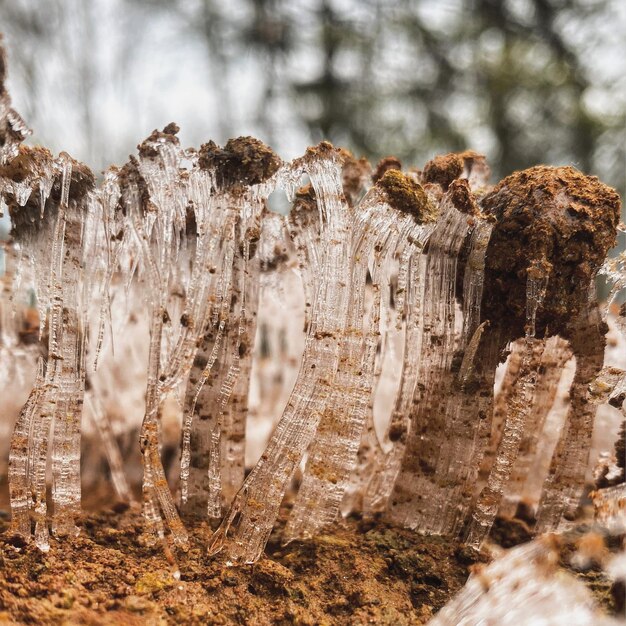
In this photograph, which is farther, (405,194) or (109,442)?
(109,442)

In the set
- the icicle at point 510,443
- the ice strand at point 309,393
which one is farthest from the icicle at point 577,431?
the ice strand at point 309,393

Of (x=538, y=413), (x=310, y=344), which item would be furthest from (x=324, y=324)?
(x=538, y=413)

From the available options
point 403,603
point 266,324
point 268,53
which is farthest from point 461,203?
point 268,53

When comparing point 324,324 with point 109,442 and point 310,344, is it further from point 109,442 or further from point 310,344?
point 109,442

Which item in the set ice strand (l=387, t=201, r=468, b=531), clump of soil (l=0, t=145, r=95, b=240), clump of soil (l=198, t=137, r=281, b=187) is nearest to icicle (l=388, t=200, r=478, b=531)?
ice strand (l=387, t=201, r=468, b=531)

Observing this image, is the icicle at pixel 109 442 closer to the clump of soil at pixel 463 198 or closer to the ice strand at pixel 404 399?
the ice strand at pixel 404 399
